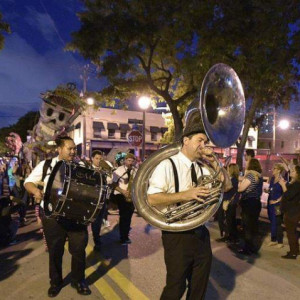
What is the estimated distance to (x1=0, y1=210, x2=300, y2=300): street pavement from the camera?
375 cm

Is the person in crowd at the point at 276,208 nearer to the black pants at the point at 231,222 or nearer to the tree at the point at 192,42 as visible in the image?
the black pants at the point at 231,222

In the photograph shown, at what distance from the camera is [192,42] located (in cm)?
1167

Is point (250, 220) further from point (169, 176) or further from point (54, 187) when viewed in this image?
point (54, 187)

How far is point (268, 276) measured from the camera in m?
4.36

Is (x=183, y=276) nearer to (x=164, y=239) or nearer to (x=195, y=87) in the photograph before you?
(x=164, y=239)

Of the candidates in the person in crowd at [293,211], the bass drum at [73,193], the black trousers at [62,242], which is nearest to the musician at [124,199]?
the black trousers at [62,242]

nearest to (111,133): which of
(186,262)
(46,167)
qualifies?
(46,167)

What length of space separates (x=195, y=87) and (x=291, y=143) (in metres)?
44.0

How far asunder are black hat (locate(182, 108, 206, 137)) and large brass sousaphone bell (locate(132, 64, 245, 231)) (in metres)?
0.01

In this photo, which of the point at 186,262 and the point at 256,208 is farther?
the point at 256,208

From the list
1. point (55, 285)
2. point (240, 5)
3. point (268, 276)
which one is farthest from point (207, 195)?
point (240, 5)

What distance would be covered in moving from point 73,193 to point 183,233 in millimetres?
1395

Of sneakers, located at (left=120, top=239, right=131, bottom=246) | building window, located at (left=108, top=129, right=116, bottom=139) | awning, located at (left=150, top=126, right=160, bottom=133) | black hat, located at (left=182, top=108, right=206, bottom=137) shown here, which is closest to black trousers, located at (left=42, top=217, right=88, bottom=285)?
black hat, located at (left=182, top=108, right=206, bottom=137)

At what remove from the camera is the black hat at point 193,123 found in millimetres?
2639
